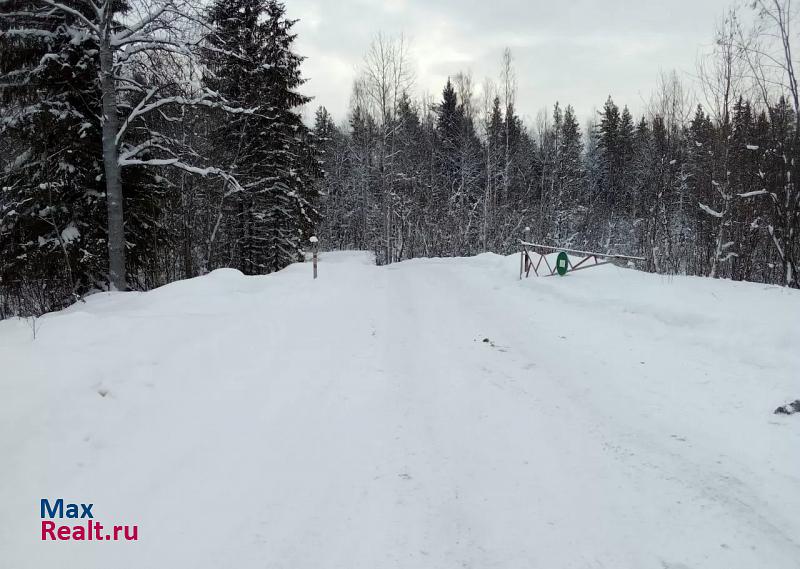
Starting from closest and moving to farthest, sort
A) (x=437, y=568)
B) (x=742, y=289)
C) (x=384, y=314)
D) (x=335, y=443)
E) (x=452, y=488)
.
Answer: (x=437, y=568) < (x=452, y=488) < (x=335, y=443) < (x=742, y=289) < (x=384, y=314)

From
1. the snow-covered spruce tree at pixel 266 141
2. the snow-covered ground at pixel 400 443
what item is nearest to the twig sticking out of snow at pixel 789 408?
the snow-covered ground at pixel 400 443

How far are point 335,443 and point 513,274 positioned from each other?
12.7 meters

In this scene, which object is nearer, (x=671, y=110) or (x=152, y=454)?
(x=152, y=454)

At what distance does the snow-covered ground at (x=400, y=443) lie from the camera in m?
A: 2.85

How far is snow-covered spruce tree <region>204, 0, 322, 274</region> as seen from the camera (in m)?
19.0

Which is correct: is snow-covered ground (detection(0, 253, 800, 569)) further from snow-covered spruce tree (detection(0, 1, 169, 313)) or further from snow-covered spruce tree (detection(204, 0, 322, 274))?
snow-covered spruce tree (detection(204, 0, 322, 274))

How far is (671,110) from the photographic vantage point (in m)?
24.1

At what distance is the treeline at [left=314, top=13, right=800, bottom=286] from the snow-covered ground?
854 cm

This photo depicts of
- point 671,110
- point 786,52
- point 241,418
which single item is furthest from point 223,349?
point 671,110

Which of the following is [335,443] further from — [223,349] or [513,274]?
[513,274]

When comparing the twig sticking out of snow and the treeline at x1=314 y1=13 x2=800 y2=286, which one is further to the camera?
the treeline at x1=314 y1=13 x2=800 y2=286

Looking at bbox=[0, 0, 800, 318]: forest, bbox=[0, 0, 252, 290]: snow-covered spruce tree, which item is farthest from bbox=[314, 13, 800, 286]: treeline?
bbox=[0, 0, 252, 290]: snow-covered spruce tree

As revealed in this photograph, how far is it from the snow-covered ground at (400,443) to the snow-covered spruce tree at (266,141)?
13.0 m

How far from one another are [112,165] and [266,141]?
1035cm
